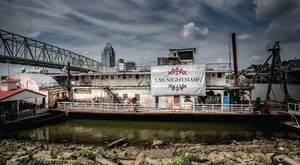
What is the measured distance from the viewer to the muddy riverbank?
1323cm

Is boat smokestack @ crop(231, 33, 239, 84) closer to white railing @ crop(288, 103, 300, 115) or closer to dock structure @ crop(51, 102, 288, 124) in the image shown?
dock structure @ crop(51, 102, 288, 124)

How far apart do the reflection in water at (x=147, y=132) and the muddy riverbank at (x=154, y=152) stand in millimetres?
1609

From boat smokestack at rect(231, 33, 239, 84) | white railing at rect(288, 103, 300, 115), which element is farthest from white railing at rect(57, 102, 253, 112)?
white railing at rect(288, 103, 300, 115)

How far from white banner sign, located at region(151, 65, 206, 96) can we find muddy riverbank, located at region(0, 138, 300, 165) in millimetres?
10132

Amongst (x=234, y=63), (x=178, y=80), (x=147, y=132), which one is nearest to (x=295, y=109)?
(x=234, y=63)

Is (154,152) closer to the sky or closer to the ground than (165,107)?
closer to the ground

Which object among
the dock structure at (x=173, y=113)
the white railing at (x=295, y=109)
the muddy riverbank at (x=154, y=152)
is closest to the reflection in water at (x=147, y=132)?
the dock structure at (x=173, y=113)

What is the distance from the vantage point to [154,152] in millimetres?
16297

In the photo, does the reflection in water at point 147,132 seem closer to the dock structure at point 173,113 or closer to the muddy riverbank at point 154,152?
the dock structure at point 173,113

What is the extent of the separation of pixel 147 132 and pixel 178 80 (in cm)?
900

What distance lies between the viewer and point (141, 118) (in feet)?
88.4

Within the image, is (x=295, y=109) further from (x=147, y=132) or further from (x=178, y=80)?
(x=147, y=132)

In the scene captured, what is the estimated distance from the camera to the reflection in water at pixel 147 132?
2073 centimetres

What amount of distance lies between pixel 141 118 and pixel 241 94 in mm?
17381
